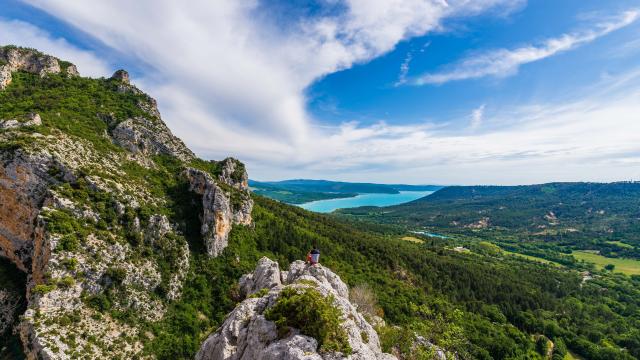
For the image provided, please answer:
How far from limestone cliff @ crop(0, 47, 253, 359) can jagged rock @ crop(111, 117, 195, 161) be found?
0.34 m

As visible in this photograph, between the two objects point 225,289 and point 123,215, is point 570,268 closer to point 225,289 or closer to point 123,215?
point 225,289

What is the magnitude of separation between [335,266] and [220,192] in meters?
36.7

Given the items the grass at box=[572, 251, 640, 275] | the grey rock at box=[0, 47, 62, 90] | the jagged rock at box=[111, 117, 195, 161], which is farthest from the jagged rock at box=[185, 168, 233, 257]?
the grass at box=[572, 251, 640, 275]

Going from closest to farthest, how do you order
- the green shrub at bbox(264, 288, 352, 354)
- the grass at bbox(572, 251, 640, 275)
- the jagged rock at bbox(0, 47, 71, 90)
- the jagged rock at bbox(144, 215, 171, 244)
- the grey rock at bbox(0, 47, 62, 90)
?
the green shrub at bbox(264, 288, 352, 354) → the jagged rock at bbox(144, 215, 171, 244) → the jagged rock at bbox(0, 47, 71, 90) → the grey rock at bbox(0, 47, 62, 90) → the grass at bbox(572, 251, 640, 275)

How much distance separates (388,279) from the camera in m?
89.0

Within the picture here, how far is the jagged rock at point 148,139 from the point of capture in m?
71.6

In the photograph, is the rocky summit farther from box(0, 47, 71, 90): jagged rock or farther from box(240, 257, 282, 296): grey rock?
box(0, 47, 71, 90): jagged rock

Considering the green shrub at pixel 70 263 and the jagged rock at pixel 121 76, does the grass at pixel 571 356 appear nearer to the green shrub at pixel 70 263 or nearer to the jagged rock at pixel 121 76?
the green shrub at pixel 70 263

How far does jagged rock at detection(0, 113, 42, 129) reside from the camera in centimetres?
5103

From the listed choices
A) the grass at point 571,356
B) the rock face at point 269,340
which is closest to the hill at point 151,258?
the rock face at point 269,340

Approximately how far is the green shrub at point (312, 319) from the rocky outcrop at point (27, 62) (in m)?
95.7

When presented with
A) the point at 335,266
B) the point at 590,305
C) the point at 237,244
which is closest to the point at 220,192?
the point at 237,244

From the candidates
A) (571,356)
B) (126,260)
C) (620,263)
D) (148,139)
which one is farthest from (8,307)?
(620,263)

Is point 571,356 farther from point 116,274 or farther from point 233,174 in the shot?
point 116,274
